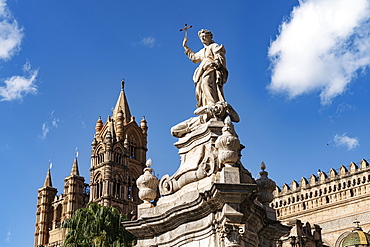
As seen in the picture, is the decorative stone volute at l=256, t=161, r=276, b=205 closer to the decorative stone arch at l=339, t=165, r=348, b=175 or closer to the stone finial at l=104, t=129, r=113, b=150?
the decorative stone arch at l=339, t=165, r=348, b=175

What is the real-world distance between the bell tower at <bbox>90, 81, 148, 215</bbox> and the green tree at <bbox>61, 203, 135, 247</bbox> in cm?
5398

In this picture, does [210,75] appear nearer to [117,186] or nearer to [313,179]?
[313,179]

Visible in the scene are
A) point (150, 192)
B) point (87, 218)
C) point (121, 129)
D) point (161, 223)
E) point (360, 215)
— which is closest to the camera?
point (161, 223)

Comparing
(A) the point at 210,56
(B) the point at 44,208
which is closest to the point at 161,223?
(A) the point at 210,56

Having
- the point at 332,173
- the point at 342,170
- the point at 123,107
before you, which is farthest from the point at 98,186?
the point at 342,170

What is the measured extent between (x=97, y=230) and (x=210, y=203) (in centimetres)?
1436

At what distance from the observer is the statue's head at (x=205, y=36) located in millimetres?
14117

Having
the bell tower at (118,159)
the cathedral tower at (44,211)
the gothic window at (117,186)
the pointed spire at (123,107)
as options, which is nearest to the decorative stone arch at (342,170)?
the bell tower at (118,159)

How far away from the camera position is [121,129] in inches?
3541

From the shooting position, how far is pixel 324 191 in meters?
60.7

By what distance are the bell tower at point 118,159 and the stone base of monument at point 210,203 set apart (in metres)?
67.1

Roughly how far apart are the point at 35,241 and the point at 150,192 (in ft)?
287

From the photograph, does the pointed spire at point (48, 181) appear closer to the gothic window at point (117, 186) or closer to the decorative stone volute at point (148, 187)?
the gothic window at point (117, 186)

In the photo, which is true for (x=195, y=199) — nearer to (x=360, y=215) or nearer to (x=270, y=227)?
(x=270, y=227)
